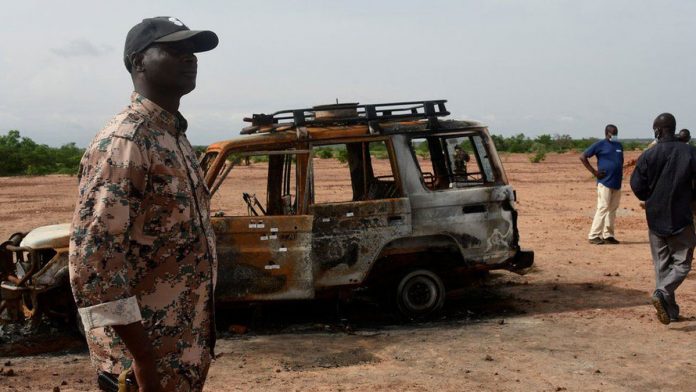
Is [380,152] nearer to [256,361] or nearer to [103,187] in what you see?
[256,361]

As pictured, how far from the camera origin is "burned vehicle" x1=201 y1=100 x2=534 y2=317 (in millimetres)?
7273

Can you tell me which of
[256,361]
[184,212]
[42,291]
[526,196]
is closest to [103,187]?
[184,212]

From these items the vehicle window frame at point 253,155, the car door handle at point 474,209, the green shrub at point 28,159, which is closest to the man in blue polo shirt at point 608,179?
the car door handle at point 474,209

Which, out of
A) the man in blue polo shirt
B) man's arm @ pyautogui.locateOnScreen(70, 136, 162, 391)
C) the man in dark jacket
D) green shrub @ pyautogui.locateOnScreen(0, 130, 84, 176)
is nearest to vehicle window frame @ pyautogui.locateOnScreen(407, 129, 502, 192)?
the man in dark jacket

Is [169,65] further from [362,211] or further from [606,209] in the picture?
[606,209]

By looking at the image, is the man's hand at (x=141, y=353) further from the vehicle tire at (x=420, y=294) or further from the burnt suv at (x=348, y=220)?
the vehicle tire at (x=420, y=294)

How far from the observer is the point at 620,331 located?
7266 mm

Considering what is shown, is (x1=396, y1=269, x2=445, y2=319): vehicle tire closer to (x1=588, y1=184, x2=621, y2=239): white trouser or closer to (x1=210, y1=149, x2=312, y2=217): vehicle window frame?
(x1=210, y1=149, x2=312, y2=217): vehicle window frame

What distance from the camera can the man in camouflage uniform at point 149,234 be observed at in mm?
2330

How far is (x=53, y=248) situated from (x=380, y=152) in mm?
3171

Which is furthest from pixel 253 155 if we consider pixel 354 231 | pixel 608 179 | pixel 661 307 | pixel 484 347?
pixel 608 179

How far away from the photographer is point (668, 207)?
7.39 m

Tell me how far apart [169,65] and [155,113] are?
17 centimetres

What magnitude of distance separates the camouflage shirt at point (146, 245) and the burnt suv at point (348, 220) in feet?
14.3
